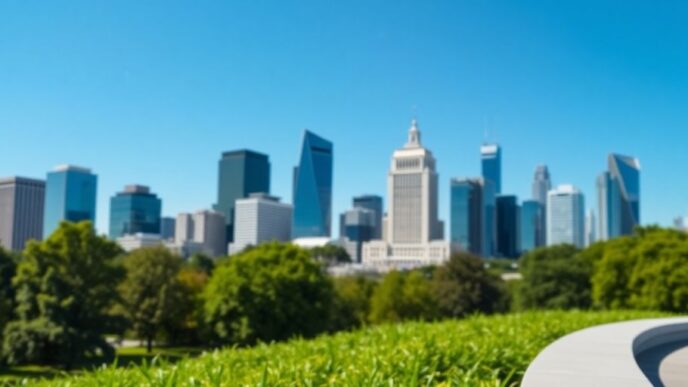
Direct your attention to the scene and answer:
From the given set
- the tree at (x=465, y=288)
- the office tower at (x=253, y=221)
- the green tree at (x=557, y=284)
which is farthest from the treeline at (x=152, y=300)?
the office tower at (x=253, y=221)

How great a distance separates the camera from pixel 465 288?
35.7 meters

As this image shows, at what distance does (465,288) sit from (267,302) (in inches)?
589

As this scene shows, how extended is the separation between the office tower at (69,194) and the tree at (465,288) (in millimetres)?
162745

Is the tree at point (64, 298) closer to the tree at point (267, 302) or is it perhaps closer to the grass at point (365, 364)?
the tree at point (267, 302)

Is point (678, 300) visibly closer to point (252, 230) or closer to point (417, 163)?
point (417, 163)

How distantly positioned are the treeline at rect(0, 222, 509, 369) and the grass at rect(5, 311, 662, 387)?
53.8ft

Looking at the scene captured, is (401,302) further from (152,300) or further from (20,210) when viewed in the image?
(20,210)

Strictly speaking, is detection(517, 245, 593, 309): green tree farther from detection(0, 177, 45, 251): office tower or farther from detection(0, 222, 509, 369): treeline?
detection(0, 177, 45, 251): office tower

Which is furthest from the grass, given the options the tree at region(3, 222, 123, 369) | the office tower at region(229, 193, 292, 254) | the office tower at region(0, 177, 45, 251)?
the office tower at region(229, 193, 292, 254)

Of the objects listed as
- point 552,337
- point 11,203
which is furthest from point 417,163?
point 552,337

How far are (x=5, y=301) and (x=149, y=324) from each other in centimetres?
943

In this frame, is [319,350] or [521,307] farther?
[521,307]

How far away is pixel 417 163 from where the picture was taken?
13900cm

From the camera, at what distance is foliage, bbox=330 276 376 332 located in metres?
32.7
